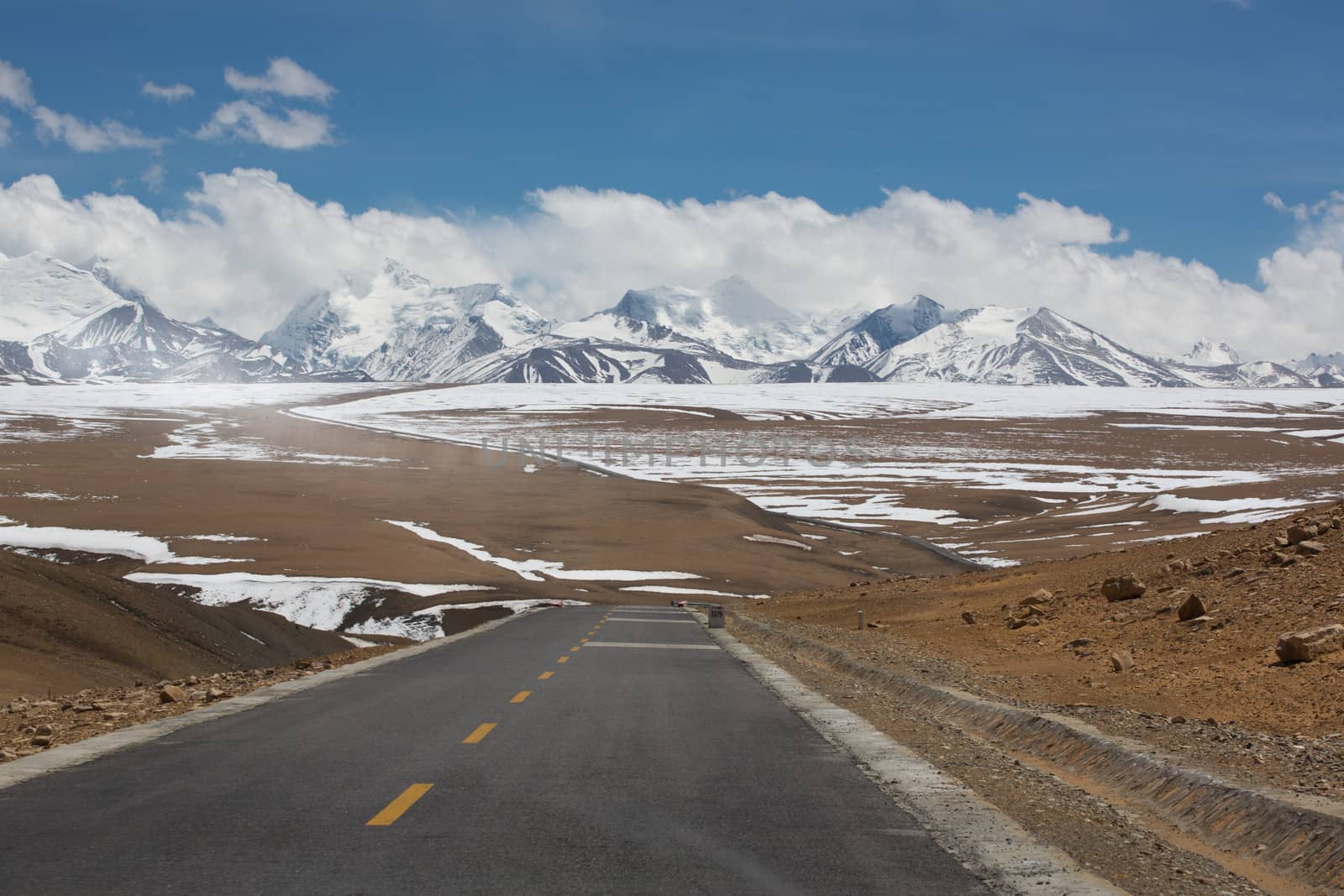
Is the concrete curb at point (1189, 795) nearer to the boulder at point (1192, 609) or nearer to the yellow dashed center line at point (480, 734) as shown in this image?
the yellow dashed center line at point (480, 734)

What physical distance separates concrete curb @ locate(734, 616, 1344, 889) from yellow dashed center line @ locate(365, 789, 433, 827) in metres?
6.35

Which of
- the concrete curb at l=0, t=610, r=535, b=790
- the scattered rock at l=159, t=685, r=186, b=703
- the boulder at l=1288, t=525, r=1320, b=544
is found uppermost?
the boulder at l=1288, t=525, r=1320, b=544

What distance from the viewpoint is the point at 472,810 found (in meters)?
8.59

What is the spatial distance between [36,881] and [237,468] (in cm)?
12306

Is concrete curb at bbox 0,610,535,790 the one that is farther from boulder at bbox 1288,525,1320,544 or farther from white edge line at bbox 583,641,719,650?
boulder at bbox 1288,525,1320,544

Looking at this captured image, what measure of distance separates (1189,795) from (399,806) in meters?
6.69

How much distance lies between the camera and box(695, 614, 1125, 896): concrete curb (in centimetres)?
713

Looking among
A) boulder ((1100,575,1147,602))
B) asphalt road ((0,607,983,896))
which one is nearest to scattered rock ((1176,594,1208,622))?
boulder ((1100,575,1147,602))

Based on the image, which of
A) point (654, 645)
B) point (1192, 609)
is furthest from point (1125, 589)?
point (654, 645)

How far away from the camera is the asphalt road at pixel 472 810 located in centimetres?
688

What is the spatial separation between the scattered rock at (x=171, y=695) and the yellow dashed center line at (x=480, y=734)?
6.34 m

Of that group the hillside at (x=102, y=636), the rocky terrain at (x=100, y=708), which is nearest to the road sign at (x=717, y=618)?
the hillside at (x=102, y=636)

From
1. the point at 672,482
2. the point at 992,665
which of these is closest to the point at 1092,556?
the point at 992,665

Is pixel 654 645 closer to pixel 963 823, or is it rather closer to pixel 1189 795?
pixel 1189 795
